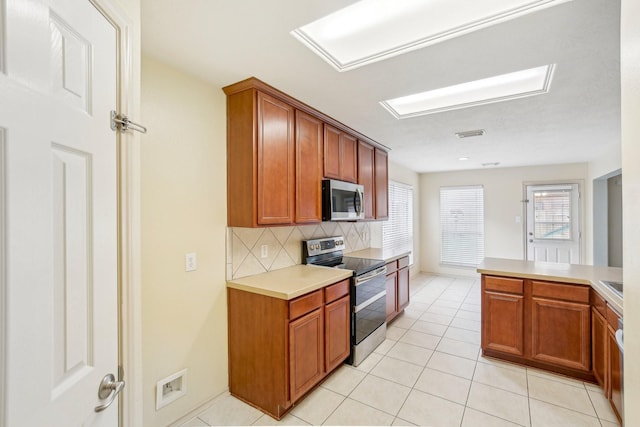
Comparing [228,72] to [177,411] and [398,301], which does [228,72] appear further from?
[398,301]

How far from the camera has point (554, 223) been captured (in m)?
5.36

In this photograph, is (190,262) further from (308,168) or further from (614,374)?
(614,374)

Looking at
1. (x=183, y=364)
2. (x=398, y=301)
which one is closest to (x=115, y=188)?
(x=183, y=364)

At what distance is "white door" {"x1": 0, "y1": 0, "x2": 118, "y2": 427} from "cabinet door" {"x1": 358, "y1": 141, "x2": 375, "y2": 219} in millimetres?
2783

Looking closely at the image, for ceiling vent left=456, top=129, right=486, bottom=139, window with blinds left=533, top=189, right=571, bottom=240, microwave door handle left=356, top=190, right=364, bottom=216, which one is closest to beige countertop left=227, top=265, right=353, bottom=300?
microwave door handle left=356, top=190, right=364, bottom=216

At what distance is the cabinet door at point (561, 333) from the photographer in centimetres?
238

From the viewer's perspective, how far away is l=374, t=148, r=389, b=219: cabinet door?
3935 millimetres

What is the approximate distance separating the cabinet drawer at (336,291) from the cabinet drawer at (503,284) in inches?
53.2

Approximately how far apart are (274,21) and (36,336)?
1499mm

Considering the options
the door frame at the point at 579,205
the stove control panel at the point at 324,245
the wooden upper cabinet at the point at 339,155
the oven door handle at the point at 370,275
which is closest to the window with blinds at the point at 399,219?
the stove control panel at the point at 324,245

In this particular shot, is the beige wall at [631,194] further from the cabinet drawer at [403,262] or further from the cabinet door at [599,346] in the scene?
the cabinet drawer at [403,262]

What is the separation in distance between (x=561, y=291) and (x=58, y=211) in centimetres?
326

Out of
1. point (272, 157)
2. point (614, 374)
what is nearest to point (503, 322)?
point (614, 374)

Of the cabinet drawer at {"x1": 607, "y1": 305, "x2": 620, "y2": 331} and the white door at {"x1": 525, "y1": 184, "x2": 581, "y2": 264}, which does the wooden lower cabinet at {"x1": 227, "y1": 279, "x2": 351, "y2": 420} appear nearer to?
the cabinet drawer at {"x1": 607, "y1": 305, "x2": 620, "y2": 331}
